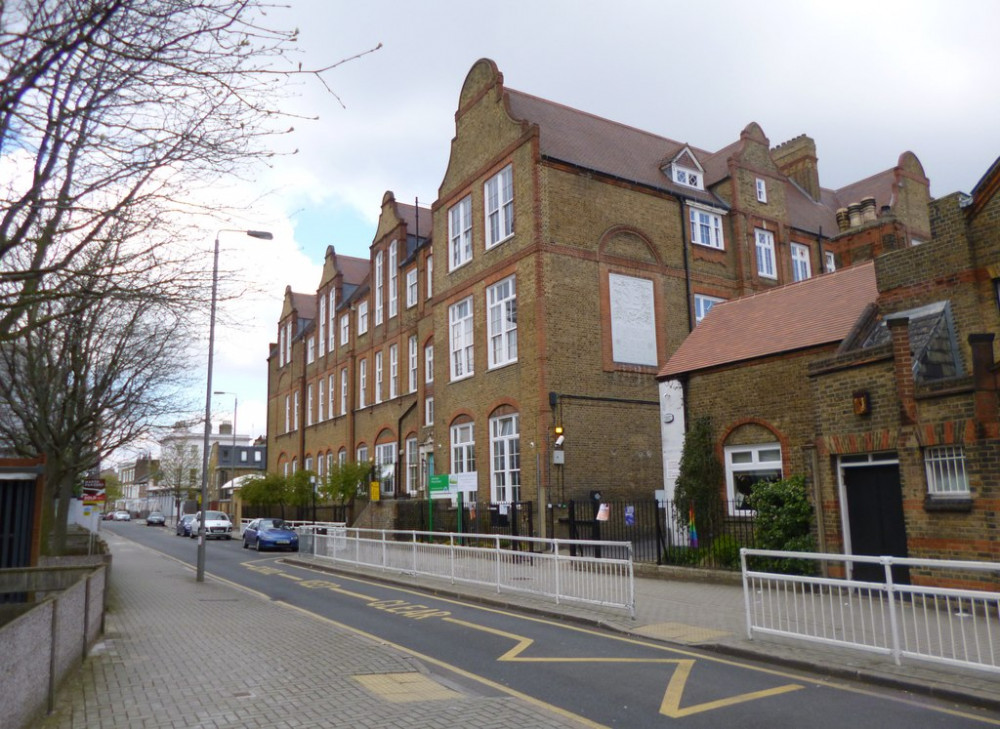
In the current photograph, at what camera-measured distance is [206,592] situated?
16.5 meters

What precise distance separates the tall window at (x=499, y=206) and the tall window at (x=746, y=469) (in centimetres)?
1171

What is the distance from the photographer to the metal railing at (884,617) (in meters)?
7.45

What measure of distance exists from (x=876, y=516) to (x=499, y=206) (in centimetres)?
1735

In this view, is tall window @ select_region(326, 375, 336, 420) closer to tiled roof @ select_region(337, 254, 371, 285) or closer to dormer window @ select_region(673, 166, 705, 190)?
tiled roof @ select_region(337, 254, 371, 285)

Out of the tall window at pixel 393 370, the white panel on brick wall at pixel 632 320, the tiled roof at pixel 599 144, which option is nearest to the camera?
the white panel on brick wall at pixel 632 320

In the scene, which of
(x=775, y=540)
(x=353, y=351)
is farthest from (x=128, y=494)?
(x=775, y=540)

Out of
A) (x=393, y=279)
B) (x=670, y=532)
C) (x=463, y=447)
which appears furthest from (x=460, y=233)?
(x=670, y=532)

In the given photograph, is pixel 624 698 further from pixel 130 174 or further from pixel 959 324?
pixel 959 324

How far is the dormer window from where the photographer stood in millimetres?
30236

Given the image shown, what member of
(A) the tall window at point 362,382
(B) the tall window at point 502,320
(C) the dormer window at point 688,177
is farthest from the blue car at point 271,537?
(C) the dormer window at point 688,177

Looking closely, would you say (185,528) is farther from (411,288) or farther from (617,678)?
(617,678)

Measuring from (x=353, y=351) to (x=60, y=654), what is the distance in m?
37.0

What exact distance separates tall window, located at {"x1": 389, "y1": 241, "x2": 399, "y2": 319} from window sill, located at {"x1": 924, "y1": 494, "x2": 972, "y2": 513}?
29.6m

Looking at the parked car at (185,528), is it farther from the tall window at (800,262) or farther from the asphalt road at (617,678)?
the asphalt road at (617,678)
